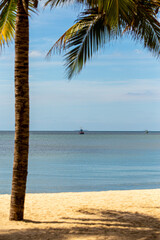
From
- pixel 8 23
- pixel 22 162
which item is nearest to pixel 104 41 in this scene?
pixel 8 23

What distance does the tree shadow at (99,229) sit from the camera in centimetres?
625

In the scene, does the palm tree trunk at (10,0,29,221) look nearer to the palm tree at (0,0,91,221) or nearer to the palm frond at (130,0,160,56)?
the palm tree at (0,0,91,221)

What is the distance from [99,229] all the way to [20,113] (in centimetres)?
273

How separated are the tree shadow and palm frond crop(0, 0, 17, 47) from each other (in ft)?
14.8

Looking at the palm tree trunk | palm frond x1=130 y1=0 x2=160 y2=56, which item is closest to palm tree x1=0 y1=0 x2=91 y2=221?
the palm tree trunk

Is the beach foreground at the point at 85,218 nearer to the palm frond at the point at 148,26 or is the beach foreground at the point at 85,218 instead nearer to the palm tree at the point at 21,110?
the palm tree at the point at 21,110

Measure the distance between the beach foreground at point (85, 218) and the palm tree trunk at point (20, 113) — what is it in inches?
22.3

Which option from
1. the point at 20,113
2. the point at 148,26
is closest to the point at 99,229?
the point at 20,113

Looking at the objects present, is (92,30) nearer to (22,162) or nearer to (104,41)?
(104,41)

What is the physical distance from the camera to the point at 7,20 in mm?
8812

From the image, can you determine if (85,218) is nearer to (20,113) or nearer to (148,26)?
(20,113)

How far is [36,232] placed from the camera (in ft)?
21.4

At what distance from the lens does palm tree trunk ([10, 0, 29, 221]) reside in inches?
288

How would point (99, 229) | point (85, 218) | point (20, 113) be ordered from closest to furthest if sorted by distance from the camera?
point (99, 229) → point (20, 113) → point (85, 218)
